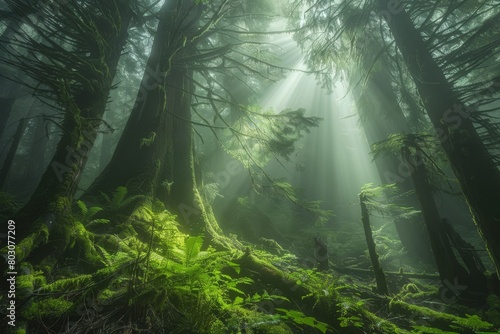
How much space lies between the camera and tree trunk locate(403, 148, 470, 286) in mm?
4969

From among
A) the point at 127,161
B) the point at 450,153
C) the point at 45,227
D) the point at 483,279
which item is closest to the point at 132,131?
the point at 127,161

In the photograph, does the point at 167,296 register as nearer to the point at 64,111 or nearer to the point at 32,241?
the point at 32,241

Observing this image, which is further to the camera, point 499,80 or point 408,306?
point 408,306

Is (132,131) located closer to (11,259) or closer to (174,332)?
(11,259)

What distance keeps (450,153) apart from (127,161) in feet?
18.4

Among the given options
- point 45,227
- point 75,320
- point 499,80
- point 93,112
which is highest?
point 499,80

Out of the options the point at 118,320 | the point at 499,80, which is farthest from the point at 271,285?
the point at 499,80

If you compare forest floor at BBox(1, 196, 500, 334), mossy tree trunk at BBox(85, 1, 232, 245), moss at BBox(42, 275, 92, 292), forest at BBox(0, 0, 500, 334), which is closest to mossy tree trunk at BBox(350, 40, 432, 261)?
forest at BBox(0, 0, 500, 334)

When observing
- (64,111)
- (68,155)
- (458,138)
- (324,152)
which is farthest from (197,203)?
(324,152)

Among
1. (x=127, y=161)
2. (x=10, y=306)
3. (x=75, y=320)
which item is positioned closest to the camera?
(x=10, y=306)

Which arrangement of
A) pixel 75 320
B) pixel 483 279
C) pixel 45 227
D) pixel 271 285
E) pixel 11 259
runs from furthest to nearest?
pixel 483 279
pixel 271 285
pixel 45 227
pixel 11 259
pixel 75 320

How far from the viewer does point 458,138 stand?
12.6ft

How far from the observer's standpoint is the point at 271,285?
3771mm

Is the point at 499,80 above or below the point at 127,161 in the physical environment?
above
